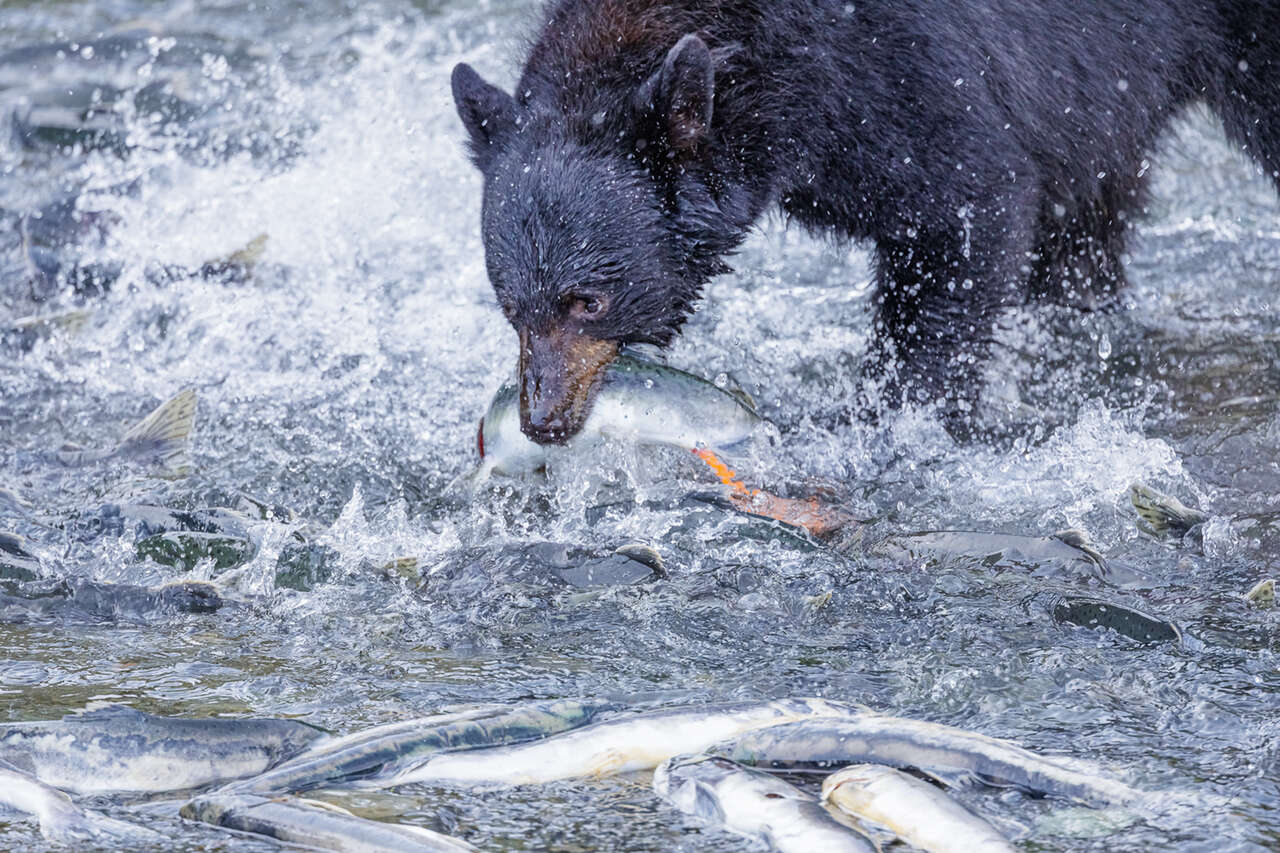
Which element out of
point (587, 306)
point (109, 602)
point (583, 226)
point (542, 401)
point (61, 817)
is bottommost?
point (109, 602)

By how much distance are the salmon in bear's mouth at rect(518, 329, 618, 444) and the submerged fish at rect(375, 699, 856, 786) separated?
1483mm

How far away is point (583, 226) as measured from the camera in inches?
163

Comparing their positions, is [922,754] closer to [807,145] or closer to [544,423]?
[544,423]

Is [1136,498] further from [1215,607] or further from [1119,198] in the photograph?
[1119,198]

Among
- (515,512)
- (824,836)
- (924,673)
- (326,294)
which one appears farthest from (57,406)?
(824,836)

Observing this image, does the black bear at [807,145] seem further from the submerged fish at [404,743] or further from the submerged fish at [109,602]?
the submerged fish at [404,743]

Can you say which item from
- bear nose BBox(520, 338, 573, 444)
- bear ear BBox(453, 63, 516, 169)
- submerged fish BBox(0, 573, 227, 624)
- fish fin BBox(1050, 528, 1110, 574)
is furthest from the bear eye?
fish fin BBox(1050, 528, 1110, 574)

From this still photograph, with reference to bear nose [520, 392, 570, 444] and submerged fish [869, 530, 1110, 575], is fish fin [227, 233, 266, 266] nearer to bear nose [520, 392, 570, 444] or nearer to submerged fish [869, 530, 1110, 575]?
bear nose [520, 392, 570, 444]

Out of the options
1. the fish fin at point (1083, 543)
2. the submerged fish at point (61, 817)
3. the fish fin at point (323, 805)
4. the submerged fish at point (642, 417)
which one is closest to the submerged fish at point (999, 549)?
the fish fin at point (1083, 543)

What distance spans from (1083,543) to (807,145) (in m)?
1.47

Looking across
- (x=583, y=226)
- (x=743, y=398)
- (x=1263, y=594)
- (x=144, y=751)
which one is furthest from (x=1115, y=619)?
(x=144, y=751)

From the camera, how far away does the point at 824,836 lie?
239 centimetres

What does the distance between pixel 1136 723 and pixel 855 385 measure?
2.37m

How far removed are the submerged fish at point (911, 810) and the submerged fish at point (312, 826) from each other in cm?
64
